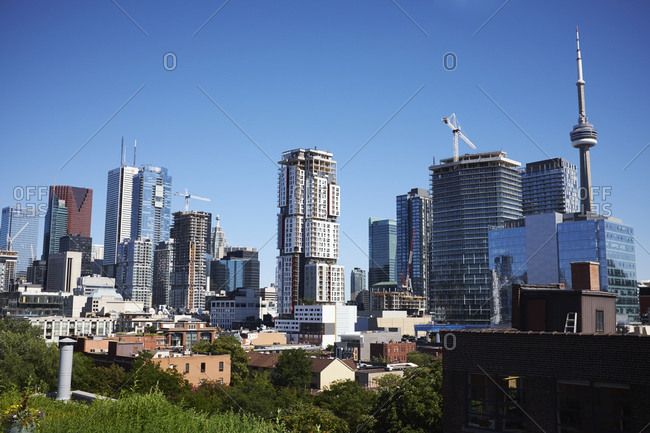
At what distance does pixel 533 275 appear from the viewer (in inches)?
7520

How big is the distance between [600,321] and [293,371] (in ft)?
205

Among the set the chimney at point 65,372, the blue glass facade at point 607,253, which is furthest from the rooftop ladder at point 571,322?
the blue glass facade at point 607,253

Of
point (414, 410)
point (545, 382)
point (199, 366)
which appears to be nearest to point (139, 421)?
point (545, 382)

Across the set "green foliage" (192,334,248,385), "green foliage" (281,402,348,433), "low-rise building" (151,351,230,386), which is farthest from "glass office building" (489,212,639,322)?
"green foliage" (281,402,348,433)

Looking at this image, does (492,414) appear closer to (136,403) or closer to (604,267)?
(136,403)

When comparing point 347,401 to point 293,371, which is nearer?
point 347,401

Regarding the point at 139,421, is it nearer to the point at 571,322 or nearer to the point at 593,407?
the point at 593,407

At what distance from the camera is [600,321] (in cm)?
2681

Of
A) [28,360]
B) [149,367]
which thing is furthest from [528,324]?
[28,360]

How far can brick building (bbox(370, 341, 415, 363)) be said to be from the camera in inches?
6370

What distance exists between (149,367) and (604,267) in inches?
5950

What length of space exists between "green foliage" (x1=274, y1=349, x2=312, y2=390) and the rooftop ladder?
6084 centimetres

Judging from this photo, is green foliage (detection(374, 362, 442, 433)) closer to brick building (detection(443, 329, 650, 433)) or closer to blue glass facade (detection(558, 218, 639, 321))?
brick building (detection(443, 329, 650, 433))

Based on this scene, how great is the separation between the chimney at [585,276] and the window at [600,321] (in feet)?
8.15
